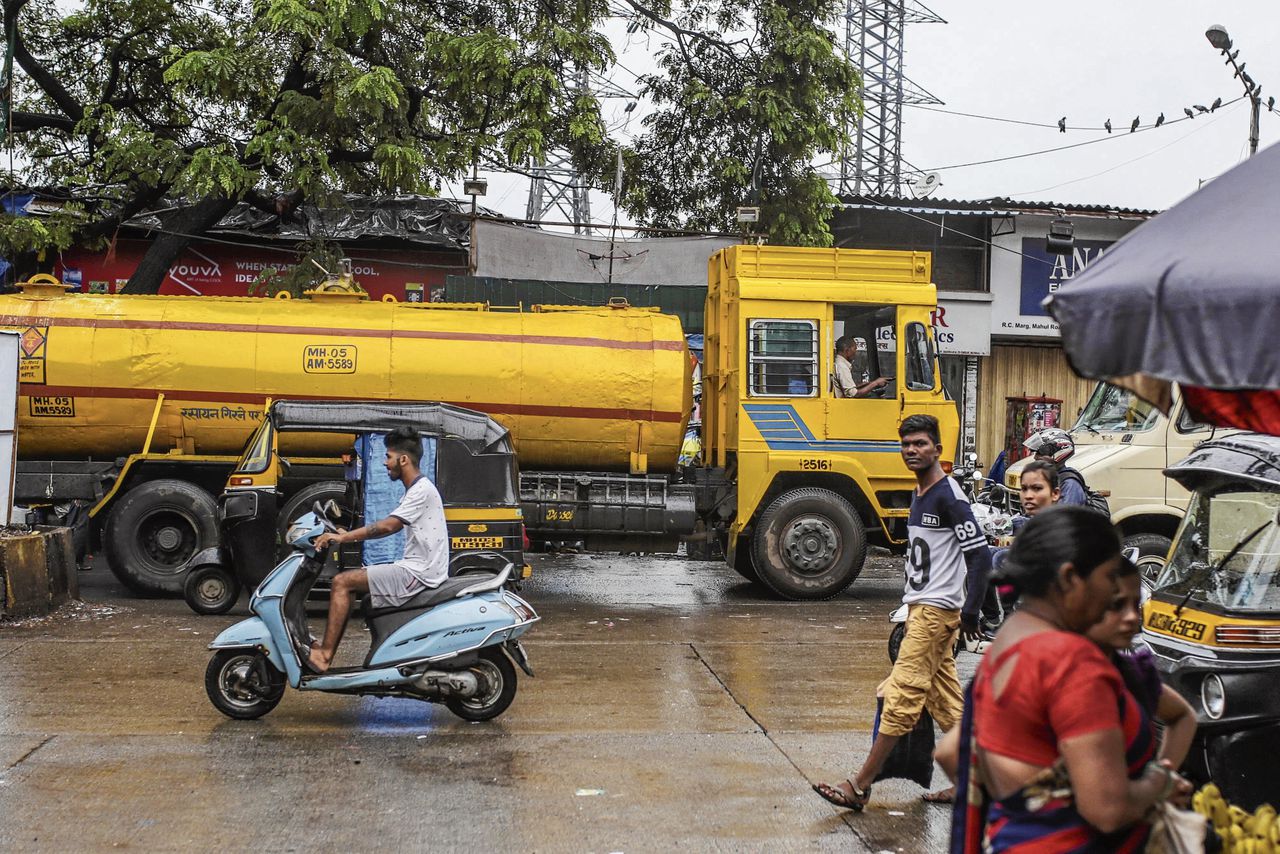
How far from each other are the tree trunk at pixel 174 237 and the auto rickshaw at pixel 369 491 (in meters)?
5.57

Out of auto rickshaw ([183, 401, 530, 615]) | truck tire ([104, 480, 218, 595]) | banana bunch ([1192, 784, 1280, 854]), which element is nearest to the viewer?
banana bunch ([1192, 784, 1280, 854])

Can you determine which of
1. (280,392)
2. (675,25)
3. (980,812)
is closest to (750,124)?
(675,25)

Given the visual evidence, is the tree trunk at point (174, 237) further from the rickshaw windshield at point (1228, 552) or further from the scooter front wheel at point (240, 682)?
the rickshaw windshield at point (1228, 552)

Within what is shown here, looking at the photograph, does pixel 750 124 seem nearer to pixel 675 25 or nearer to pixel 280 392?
pixel 675 25

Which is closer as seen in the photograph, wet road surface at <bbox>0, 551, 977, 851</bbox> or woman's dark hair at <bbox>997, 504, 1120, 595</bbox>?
woman's dark hair at <bbox>997, 504, 1120, 595</bbox>

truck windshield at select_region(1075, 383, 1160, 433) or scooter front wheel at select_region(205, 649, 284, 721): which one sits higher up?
truck windshield at select_region(1075, 383, 1160, 433)

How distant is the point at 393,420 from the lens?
9.74 metres

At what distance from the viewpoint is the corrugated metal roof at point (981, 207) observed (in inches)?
766

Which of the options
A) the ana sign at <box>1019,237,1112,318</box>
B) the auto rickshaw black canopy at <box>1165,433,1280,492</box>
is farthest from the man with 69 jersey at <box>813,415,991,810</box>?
the ana sign at <box>1019,237,1112,318</box>

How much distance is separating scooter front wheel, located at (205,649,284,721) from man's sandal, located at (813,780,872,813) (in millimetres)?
3054

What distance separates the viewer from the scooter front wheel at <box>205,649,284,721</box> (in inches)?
261

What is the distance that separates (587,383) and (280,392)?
9.40ft

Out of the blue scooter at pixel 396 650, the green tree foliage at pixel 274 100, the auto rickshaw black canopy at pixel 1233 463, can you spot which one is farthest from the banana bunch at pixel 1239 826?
the green tree foliage at pixel 274 100

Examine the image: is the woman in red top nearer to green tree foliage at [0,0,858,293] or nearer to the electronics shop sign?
green tree foliage at [0,0,858,293]
